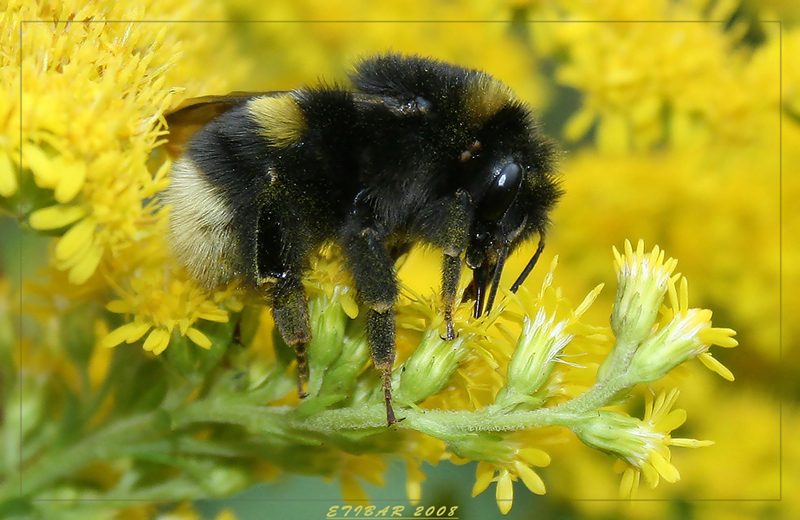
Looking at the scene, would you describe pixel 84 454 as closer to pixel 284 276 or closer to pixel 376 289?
pixel 284 276

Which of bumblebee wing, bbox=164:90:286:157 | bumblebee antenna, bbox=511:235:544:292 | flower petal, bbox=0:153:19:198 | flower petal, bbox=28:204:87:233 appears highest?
bumblebee wing, bbox=164:90:286:157

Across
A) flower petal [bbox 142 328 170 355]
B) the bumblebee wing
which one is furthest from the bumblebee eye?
flower petal [bbox 142 328 170 355]

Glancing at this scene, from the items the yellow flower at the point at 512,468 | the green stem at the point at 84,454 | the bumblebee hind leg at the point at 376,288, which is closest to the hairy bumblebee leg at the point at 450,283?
the bumblebee hind leg at the point at 376,288

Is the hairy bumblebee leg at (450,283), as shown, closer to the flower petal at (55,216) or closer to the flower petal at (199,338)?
the flower petal at (199,338)

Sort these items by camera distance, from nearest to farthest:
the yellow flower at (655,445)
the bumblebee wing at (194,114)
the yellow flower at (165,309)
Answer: the yellow flower at (655,445) < the yellow flower at (165,309) < the bumblebee wing at (194,114)

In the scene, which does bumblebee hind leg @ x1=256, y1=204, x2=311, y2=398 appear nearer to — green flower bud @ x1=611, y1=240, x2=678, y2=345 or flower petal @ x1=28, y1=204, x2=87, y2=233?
flower petal @ x1=28, y1=204, x2=87, y2=233

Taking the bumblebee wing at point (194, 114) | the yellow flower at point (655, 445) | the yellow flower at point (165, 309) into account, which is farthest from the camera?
the bumblebee wing at point (194, 114)
